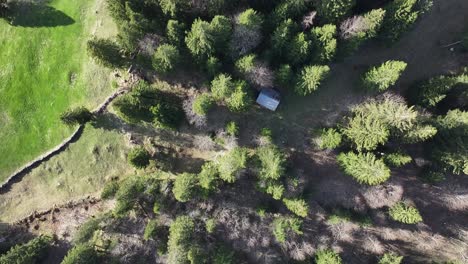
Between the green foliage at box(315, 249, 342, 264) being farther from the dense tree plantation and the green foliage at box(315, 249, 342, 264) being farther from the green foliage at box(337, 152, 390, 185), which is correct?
the green foliage at box(337, 152, 390, 185)

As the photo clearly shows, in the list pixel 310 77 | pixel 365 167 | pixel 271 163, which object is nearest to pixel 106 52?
pixel 271 163

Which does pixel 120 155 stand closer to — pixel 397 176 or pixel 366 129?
pixel 366 129

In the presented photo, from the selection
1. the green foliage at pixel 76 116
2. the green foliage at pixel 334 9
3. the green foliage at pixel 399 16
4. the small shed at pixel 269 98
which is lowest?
the green foliage at pixel 76 116

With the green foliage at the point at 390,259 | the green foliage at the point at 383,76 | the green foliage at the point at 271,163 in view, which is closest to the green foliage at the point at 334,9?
the green foliage at the point at 383,76

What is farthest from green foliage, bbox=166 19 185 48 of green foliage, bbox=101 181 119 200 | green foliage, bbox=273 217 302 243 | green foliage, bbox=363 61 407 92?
green foliage, bbox=273 217 302 243

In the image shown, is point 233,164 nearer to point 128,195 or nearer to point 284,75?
point 284,75

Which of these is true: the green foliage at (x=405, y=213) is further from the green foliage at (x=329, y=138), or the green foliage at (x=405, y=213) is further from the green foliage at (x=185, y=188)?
the green foliage at (x=185, y=188)

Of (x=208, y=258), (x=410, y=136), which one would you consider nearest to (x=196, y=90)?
(x=208, y=258)
